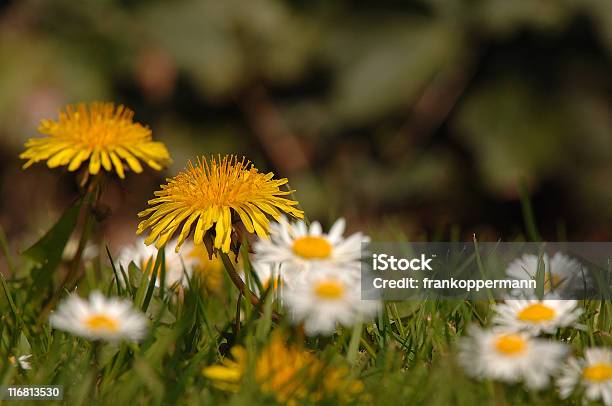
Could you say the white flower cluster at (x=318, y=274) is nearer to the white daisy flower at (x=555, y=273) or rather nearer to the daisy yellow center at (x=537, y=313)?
the daisy yellow center at (x=537, y=313)

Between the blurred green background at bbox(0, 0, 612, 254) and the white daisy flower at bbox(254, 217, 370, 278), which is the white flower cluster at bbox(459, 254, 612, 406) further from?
the blurred green background at bbox(0, 0, 612, 254)

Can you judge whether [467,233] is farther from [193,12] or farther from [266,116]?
[193,12]

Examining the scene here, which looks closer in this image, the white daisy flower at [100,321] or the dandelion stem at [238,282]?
the white daisy flower at [100,321]

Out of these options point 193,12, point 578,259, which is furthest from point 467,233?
point 578,259

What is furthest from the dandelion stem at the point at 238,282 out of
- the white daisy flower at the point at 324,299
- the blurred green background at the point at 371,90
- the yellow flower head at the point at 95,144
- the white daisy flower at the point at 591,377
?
the blurred green background at the point at 371,90

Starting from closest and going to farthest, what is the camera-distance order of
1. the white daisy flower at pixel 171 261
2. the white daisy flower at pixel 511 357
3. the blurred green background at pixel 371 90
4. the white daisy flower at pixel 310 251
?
the white daisy flower at pixel 511 357, the white daisy flower at pixel 310 251, the white daisy flower at pixel 171 261, the blurred green background at pixel 371 90

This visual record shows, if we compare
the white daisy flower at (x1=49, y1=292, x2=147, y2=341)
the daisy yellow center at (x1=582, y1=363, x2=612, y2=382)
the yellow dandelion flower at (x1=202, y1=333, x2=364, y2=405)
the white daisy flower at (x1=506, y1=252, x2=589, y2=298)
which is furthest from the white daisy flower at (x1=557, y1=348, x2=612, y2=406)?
the white daisy flower at (x1=49, y1=292, x2=147, y2=341)

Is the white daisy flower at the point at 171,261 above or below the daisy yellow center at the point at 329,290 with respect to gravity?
above
